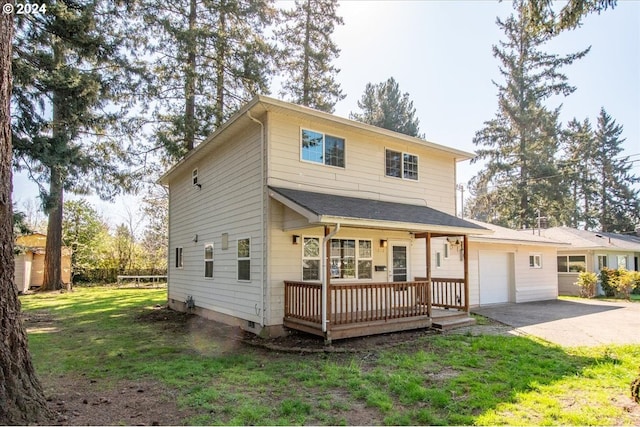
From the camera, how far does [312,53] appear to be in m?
20.3

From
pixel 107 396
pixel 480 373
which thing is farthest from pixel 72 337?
pixel 480 373

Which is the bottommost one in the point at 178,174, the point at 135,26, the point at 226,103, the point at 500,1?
the point at 178,174

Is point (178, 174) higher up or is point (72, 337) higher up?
point (178, 174)

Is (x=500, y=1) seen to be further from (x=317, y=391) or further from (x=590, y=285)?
(x=590, y=285)

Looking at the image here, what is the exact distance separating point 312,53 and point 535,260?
591 inches

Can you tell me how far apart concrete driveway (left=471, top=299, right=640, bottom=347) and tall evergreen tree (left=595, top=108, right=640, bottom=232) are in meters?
28.5

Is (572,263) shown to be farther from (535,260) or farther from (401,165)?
(401,165)

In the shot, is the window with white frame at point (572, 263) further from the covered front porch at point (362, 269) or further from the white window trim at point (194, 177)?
the white window trim at point (194, 177)

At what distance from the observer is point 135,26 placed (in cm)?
1495

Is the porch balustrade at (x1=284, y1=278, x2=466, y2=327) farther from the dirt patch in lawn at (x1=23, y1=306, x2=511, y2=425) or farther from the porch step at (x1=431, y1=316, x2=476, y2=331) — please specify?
the dirt patch in lawn at (x1=23, y1=306, x2=511, y2=425)

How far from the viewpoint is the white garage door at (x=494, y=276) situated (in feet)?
46.4

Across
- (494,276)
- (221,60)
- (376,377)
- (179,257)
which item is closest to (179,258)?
(179,257)

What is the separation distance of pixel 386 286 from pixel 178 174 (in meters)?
9.85

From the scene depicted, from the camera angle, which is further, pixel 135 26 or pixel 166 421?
pixel 135 26
